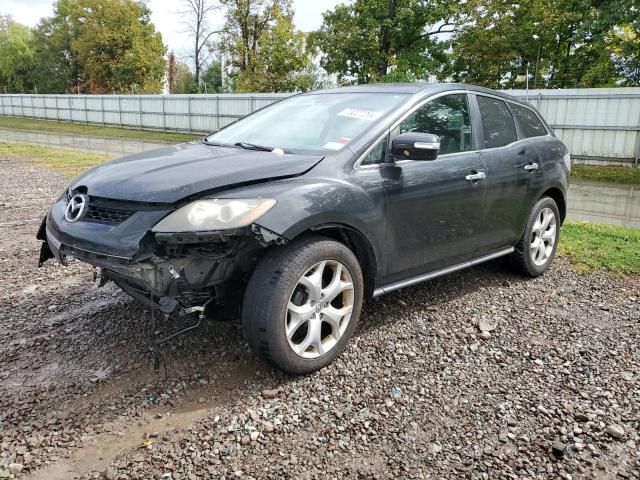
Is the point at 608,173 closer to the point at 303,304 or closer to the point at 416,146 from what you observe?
the point at 416,146

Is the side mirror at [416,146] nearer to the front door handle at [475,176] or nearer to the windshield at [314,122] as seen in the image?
the windshield at [314,122]

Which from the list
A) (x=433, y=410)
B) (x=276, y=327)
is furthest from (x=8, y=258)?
(x=433, y=410)

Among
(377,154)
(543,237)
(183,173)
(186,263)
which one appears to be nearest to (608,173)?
(543,237)

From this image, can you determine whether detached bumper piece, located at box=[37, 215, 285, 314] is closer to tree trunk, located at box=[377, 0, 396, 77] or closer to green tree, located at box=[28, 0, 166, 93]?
tree trunk, located at box=[377, 0, 396, 77]

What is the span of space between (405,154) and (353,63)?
25019mm

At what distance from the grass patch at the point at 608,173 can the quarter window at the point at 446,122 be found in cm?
1056

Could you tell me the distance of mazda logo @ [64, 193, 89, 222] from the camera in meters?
3.01

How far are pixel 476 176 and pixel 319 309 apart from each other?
1.72 meters

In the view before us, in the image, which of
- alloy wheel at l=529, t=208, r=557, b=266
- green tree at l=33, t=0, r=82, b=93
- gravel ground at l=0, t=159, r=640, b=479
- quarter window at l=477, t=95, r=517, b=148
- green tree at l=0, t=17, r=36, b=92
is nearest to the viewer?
gravel ground at l=0, t=159, r=640, b=479

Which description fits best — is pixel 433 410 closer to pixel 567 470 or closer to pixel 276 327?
pixel 567 470

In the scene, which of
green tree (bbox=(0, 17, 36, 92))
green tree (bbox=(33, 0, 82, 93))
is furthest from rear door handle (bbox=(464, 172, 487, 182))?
green tree (bbox=(0, 17, 36, 92))

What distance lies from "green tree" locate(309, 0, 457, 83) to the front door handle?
71.2 ft

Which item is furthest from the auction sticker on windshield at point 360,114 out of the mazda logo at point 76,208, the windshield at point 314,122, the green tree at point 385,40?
the green tree at point 385,40

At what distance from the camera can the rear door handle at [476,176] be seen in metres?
3.97
